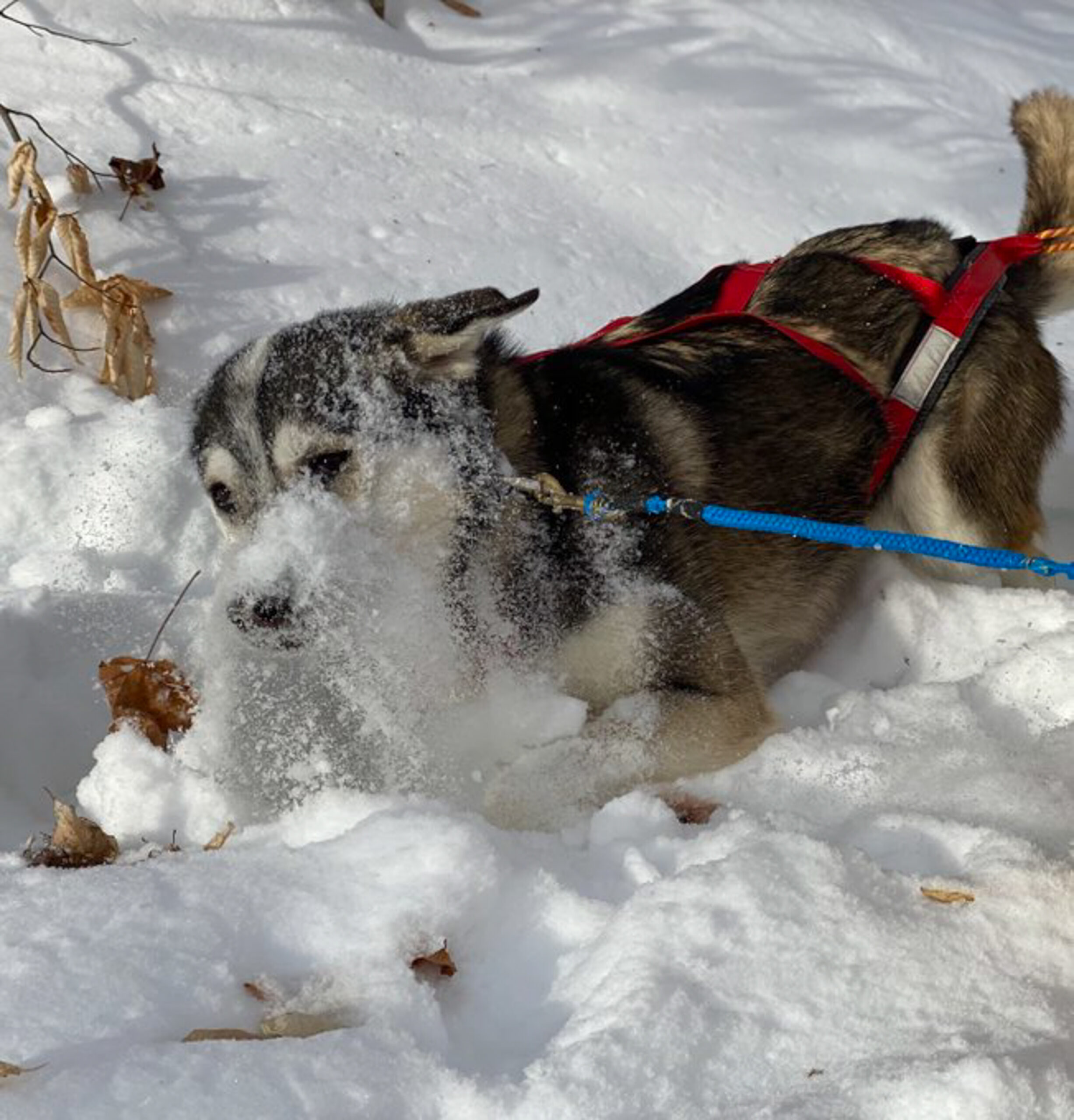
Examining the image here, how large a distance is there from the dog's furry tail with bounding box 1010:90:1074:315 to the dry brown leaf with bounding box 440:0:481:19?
279 cm

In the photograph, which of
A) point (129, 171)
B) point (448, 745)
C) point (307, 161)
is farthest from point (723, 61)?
point (448, 745)

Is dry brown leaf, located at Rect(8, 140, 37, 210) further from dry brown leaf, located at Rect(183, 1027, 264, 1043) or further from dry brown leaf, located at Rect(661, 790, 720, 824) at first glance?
dry brown leaf, located at Rect(183, 1027, 264, 1043)

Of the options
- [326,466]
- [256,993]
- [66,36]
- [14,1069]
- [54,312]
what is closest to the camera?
[14,1069]

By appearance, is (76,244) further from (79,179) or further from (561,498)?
(561,498)

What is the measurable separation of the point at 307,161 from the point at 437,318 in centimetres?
215

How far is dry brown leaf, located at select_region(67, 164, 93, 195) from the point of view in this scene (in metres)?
3.68

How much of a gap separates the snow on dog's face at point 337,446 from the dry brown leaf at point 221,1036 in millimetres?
804

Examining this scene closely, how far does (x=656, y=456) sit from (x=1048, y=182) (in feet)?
4.75

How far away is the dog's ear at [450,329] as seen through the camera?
7.70 ft

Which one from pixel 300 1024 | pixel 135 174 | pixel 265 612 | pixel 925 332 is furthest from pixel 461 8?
pixel 300 1024

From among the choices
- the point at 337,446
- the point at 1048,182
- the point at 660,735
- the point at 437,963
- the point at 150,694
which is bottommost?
the point at 150,694

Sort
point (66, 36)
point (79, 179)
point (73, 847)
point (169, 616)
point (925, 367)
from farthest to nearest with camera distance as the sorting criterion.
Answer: point (66, 36) < point (79, 179) < point (925, 367) < point (169, 616) < point (73, 847)

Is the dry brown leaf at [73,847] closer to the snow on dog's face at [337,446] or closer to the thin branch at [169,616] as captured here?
the snow on dog's face at [337,446]

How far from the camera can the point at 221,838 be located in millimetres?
2121
